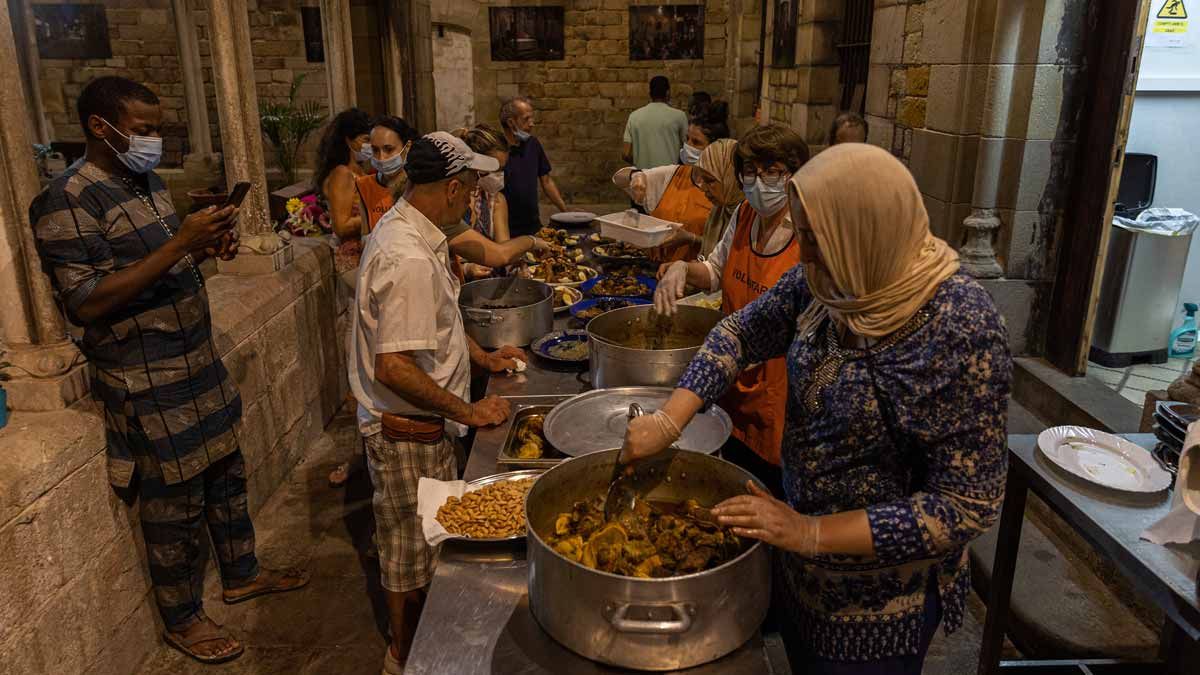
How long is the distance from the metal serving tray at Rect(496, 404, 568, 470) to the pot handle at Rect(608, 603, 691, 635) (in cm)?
92

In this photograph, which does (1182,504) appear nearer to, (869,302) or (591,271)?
(869,302)

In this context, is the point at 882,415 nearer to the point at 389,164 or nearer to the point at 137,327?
the point at 137,327

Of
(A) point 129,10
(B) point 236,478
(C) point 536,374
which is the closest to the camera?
(C) point 536,374

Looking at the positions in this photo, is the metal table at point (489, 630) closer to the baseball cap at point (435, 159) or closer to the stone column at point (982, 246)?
the baseball cap at point (435, 159)

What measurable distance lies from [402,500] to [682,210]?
264 centimetres

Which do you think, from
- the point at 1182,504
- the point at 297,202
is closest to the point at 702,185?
the point at 1182,504

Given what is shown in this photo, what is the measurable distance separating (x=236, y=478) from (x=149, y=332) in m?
0.83

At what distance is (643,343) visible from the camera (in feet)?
9.84

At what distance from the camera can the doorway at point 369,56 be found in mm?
8914

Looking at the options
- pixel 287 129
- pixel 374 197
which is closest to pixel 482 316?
pixel 374 197

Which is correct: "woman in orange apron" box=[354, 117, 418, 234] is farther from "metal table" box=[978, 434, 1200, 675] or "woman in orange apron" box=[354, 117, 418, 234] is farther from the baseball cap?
"metal table" box=[978, 434, 1200, 675]

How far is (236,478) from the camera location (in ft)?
11.1

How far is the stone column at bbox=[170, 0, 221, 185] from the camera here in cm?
1051

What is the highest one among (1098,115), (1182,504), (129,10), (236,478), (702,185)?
(129,10)
